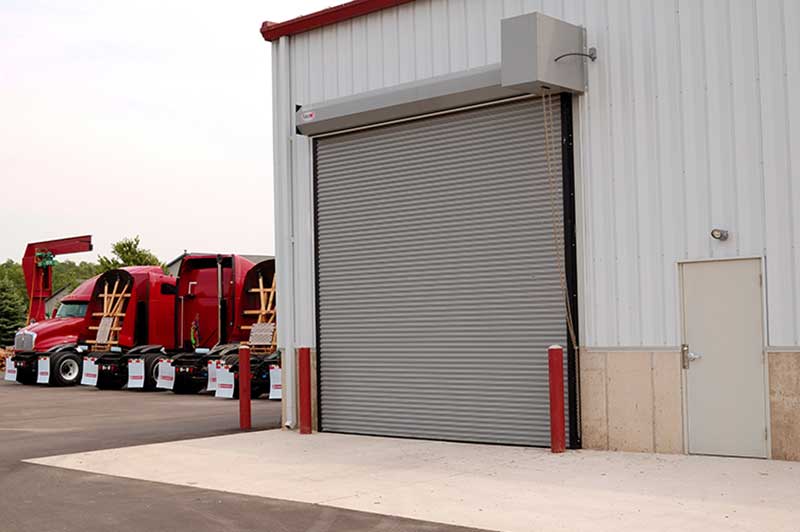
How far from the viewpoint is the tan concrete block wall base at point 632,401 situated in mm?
12164

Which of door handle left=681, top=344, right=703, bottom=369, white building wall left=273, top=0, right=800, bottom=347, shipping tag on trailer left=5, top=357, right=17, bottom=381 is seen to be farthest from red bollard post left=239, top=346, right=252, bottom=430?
shipping tag on trailer left=5, top=357, right=17, bottom=381

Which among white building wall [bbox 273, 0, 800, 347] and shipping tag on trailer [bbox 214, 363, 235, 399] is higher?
white building wall [bbox 273, 0, 800, 347]

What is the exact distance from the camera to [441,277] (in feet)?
46.7

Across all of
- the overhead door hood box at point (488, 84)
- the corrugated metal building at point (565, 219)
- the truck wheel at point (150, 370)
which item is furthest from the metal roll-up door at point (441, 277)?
the truck wheel at point (150, 370)

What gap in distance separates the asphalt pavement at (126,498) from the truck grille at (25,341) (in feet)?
38.5

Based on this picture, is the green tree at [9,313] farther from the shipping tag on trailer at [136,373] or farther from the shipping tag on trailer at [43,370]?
the shipping tag on trailer at [136,373]

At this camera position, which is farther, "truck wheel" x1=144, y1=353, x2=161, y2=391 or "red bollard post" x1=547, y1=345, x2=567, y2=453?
"truck wheel" x1=144, y1=353, x2=161, y2=391

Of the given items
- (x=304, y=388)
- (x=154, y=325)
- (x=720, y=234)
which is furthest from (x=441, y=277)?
(x=154, y=325)

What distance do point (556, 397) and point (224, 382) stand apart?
14143 mm

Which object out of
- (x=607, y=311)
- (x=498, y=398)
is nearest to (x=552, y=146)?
(x=607, y=311)

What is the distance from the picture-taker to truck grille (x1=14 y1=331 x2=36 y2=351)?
30375mm

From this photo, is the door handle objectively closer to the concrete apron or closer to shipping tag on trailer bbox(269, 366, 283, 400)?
the concrete apron

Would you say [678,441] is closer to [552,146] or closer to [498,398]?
[498,398]

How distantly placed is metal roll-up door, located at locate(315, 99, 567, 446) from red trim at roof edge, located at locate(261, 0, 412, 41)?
176 cm
